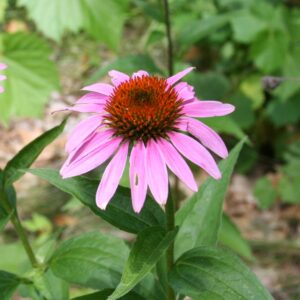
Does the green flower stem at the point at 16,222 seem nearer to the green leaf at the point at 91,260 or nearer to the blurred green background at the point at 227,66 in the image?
the green leaf at the point at 91,260

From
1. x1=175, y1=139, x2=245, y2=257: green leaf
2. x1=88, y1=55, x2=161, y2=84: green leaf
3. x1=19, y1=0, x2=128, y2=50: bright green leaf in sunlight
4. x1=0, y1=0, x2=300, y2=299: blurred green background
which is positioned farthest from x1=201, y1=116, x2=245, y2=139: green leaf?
x1=19, y1=0, x2=128, y2=50: bright green leaf in sunlight

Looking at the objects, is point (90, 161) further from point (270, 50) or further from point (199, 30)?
point (270, 50)

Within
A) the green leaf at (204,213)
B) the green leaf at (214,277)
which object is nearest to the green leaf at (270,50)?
the green leaf at (204,213)

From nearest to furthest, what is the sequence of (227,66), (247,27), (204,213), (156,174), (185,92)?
(156,174) → (185,92) → (204,213) → (247,27) → (227,66)

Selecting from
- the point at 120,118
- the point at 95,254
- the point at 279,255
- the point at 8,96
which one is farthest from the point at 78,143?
the point at 279,255

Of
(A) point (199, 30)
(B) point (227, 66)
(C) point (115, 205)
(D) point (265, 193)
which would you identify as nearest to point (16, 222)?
(C) point (115, 205)

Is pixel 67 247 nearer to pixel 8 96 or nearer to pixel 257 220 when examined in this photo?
pixel 8 96

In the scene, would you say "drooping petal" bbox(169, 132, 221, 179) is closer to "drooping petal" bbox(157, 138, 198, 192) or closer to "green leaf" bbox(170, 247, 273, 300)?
"drooping petal" bbox(157, 138, 198, 192)
